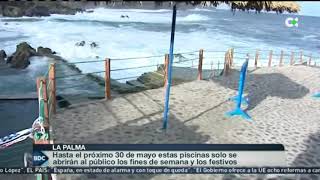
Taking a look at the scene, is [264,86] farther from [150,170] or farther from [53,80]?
[150,170]

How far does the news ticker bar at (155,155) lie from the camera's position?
3609 millimetres

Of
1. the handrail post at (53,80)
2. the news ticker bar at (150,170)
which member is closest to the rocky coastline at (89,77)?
the handrail post at (53,80)

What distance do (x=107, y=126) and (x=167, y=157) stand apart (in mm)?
4350

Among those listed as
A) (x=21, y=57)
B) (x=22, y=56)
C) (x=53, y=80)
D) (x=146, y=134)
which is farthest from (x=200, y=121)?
(x=22, y=56)

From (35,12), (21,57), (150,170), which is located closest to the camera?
(150,170)

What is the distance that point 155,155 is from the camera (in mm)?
3650

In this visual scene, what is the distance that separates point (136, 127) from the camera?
7.87 m

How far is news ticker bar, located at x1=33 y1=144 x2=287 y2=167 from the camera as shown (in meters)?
3.61

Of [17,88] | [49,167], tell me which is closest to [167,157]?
[49,167]

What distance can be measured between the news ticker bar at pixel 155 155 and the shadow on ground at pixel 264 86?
21.2ft

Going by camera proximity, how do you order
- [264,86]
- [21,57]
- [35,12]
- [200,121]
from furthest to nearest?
[35,12], [21,57], [264,86], [200,121]

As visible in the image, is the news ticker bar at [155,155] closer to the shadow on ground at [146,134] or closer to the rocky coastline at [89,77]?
the shadow on ground at [146,134]

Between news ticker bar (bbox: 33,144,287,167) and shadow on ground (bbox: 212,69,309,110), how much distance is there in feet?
21.2

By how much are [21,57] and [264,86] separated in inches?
728
